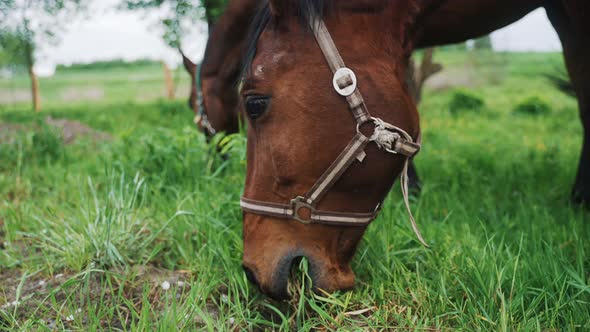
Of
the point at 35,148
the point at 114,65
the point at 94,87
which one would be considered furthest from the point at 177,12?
the point at 114,65

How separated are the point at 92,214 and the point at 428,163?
9.38 ft

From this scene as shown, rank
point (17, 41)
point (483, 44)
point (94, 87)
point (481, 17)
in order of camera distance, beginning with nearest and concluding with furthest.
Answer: point (481, 17) → point (17, 41) → point (483, 44) → point (94, 87)

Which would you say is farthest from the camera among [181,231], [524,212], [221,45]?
[221,45]

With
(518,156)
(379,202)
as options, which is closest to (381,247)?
(379,202)

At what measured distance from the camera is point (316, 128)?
5.07ft

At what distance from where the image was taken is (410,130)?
5.32ft

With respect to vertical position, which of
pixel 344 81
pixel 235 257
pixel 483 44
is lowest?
pixel 483 44

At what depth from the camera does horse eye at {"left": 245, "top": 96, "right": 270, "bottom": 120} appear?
1.61 m

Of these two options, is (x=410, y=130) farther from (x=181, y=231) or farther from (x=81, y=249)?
(x=81, y=249)

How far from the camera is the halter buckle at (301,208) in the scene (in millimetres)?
1594

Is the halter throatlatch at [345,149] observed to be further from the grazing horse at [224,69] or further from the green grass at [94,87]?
the green grass at [94,87]

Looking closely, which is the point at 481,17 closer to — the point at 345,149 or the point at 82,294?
the point at 345,149

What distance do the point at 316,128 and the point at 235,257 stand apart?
2.44 feet

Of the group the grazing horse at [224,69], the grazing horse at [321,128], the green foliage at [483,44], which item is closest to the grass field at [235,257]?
the grazing horse at [321,128]
